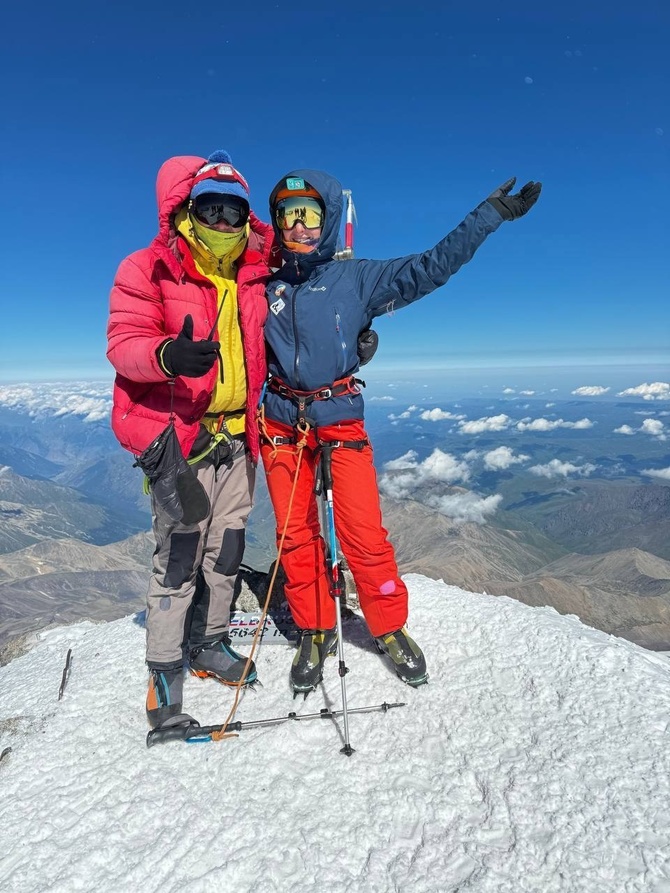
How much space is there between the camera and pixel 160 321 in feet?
17.3

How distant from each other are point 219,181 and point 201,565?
4519mm

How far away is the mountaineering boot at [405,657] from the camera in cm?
574

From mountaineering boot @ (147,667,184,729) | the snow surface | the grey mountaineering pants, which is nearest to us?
the snow surface

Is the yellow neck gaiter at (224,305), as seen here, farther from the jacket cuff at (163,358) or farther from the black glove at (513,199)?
the black glove at (513,199)

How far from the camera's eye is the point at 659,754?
410 centimetres

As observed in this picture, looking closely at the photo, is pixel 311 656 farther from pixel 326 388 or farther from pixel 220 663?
pixel 326 388

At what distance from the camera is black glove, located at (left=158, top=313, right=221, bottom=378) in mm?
4543

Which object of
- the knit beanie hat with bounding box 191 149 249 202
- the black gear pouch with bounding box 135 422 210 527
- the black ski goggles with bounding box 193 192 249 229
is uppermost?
the knit beanie hat with bounding box 191 149 249 202

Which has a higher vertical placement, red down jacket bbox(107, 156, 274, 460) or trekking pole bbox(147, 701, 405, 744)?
red down jacket bbox(107, 156, 274, 460)

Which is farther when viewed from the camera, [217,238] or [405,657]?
[405,657]

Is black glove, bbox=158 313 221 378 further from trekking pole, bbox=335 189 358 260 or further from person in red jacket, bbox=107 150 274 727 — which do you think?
trekking pole, bbox=335 189 358 260

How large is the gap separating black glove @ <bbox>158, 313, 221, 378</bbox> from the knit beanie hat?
1.55 meters

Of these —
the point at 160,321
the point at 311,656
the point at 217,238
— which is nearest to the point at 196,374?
the point at 160,321

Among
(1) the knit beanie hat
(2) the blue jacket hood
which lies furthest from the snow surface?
(1) the knit beanie hat
